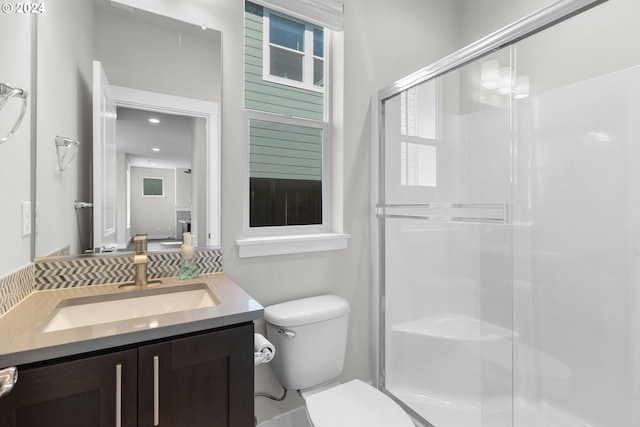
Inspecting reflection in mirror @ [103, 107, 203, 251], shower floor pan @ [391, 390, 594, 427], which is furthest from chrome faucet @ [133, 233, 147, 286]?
shower floor pan @ [391, 390, 594, 427]

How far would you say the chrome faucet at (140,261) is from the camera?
1.26 metres

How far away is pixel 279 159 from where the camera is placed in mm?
1825

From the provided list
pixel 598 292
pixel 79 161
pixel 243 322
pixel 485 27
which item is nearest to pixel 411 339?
pixel 598 292

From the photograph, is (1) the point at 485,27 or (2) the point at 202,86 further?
(1) the point at 485,27

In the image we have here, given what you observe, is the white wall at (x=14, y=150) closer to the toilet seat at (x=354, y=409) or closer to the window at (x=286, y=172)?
the window at (x=286, y=172)

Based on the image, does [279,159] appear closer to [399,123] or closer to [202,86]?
[202,86]

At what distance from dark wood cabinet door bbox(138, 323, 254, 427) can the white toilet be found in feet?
1.49

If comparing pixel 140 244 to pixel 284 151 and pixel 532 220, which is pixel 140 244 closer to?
pixel 284 151

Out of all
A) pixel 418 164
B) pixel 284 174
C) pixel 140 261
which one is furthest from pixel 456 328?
pixel 140 261

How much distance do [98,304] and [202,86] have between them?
3.32ft

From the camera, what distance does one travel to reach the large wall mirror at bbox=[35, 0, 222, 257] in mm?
1186

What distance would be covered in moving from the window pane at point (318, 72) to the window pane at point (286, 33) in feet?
0.38

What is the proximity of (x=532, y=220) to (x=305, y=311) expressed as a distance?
4.04 feet

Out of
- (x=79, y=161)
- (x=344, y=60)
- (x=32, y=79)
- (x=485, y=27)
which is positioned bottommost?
(x=79, y=161)
